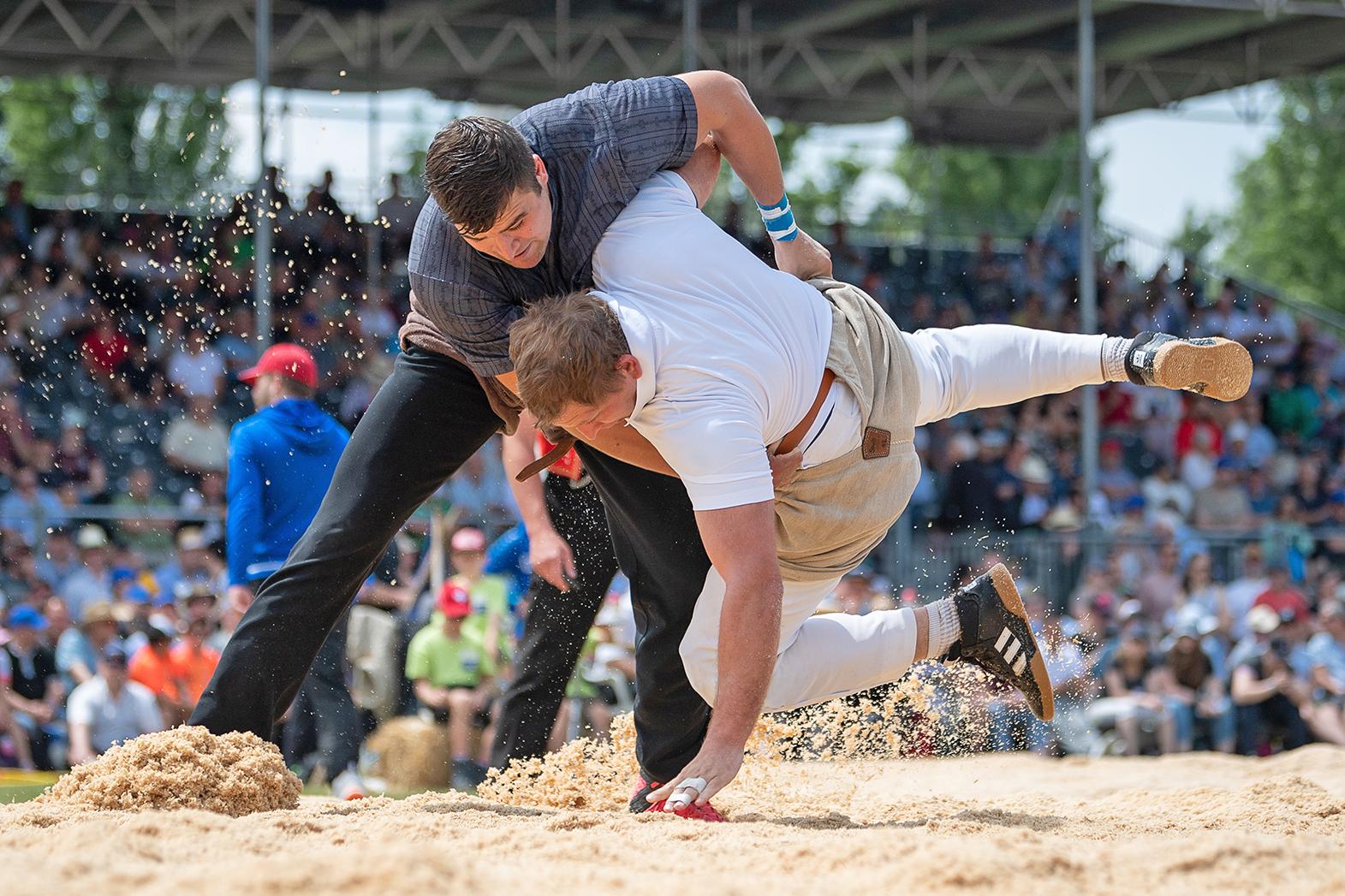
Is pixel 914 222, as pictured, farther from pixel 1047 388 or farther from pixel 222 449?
pixel 1047 388

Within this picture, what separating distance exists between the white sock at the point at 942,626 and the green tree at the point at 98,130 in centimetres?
1432

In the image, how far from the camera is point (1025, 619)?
3951 millimetres

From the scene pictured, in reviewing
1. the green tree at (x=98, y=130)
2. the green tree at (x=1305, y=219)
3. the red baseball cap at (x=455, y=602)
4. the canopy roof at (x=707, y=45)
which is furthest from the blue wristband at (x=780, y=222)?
the green tree at (x=1305, y=219)

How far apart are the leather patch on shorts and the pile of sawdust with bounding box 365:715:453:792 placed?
3883 millimetres

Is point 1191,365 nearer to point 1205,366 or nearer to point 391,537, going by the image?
point 1205,366

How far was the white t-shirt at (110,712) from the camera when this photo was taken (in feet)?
24.1

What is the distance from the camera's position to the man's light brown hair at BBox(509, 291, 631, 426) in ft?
9.70

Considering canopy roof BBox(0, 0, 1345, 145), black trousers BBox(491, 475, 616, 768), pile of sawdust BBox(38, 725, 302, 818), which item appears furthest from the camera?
canopy roof BBox(0, 0, 1345, 145)

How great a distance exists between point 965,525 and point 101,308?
677 centimetres

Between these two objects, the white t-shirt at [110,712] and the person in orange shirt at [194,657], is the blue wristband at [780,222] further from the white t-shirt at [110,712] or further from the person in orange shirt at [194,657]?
the white t-shirt at [110,712]

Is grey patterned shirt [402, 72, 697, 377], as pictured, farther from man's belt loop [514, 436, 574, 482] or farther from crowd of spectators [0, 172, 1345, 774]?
crowd of spectators [0, 172, 1345, 774]

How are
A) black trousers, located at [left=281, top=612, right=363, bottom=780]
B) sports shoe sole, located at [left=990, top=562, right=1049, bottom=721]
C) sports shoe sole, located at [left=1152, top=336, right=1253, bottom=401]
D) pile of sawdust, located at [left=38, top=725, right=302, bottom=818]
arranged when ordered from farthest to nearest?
black trousers, located at [left=281, top=612, right=363, bottom=780]
sports shoe sole, located at [left=990, top=562, right=1049, bottom=721]
sports shoe sole, located at [left=1152, top=336, right=1253, bottom=401]
pile of sawdust, located at [left=38, top=725, right=302, bottom=818]

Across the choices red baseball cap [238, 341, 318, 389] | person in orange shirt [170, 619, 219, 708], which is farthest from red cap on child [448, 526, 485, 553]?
red baseball cap [238, 341, 318, 389]

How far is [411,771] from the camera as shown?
680 cm
